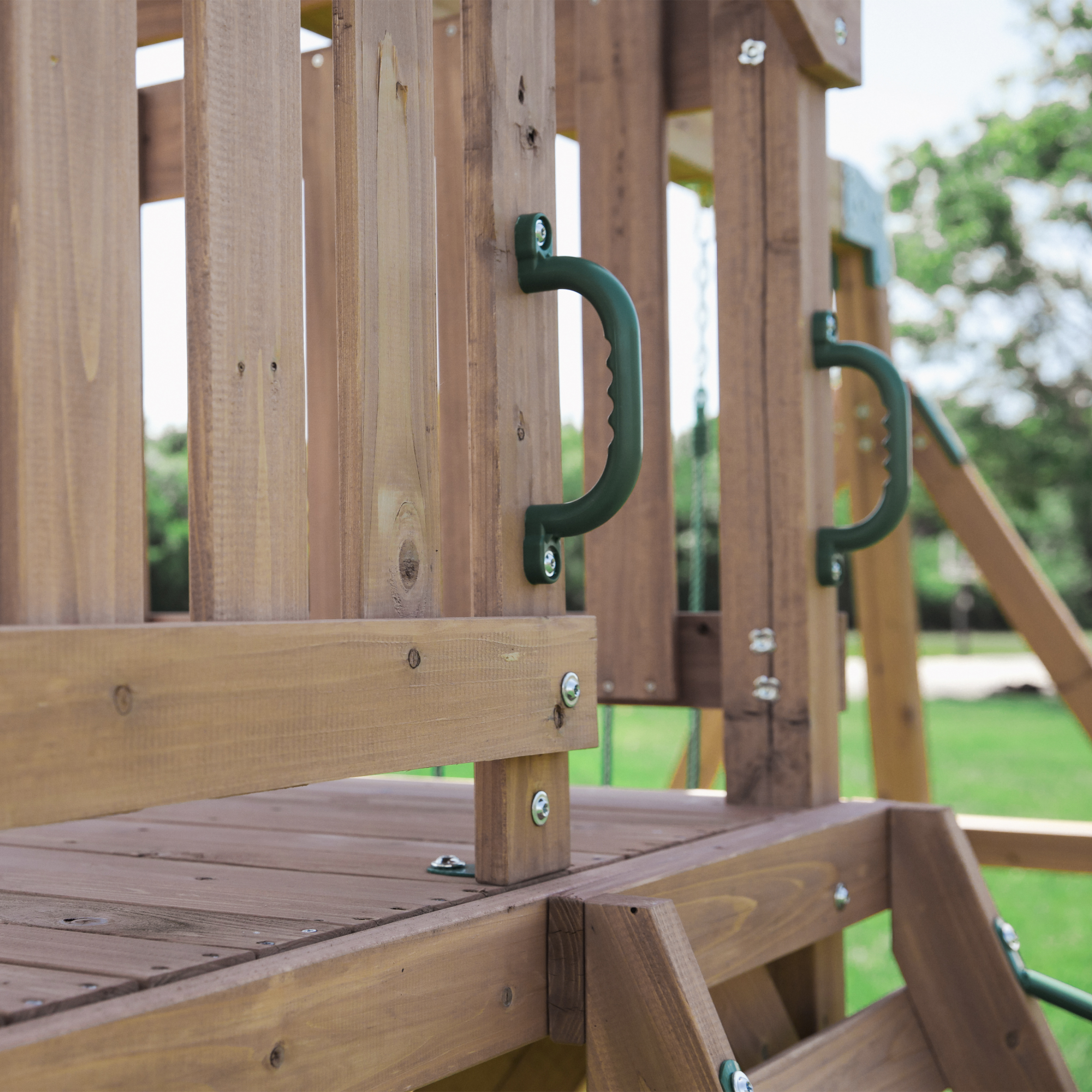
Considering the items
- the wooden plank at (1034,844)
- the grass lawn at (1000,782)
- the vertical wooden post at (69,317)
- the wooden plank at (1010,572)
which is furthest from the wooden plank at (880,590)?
the vertical wooden post at (69,317)

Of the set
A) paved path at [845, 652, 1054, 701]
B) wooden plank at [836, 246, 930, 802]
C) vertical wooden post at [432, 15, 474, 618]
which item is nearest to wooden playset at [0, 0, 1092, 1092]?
vertical wooden post at [432, 15, 474, 618]

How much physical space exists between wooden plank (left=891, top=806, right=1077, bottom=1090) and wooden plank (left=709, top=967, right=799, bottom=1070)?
A: 0.18m

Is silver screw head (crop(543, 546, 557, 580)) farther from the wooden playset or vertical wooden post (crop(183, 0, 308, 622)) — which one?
vertical wooden post (crop(183, 0, 308, 622))

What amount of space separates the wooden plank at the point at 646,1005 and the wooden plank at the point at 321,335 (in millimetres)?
1430

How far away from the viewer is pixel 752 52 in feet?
6.52

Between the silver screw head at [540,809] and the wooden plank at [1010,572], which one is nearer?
the silver screw head at [540,809]

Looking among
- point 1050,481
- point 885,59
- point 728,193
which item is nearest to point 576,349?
point 728,193

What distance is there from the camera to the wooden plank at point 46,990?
0.84m

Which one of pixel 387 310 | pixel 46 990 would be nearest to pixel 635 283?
pixel 387 310

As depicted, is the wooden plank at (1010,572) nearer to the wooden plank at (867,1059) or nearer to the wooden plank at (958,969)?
the wooden plank at (958,969)

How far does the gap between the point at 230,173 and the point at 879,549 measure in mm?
2291

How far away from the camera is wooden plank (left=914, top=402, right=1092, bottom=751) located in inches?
108

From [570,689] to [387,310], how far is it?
426 mm

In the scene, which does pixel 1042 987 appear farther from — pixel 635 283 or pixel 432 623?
pixel 635 283
